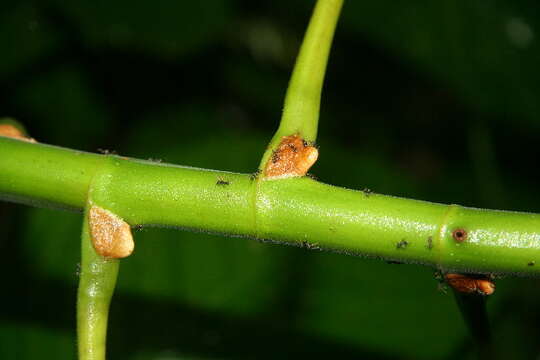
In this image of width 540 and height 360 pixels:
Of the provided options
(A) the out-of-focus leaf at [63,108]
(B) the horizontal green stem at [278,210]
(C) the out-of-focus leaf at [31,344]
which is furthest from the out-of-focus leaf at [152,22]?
(B) the horizontal green stem at [278,210]

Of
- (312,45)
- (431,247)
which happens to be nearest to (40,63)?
(312,45)

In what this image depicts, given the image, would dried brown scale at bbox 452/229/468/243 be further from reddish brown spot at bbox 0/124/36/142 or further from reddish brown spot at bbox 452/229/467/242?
reddish brown spot at bbox 0/124/36/142

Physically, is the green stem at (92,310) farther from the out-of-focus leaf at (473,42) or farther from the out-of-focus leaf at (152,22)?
the out-of-focus leaf at (152,22)

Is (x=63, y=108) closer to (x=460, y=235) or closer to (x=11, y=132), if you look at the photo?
(x=11, y=132)

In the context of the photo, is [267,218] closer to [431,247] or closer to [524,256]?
[431,247]

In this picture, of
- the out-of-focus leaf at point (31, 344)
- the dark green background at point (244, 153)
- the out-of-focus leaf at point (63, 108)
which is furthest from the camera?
the out-of-focus leaf at point (63, 108)

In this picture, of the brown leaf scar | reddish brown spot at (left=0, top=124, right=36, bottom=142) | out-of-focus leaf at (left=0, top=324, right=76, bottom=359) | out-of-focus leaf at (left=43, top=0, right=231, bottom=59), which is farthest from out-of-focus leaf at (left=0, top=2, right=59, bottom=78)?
the brown leaf scar
